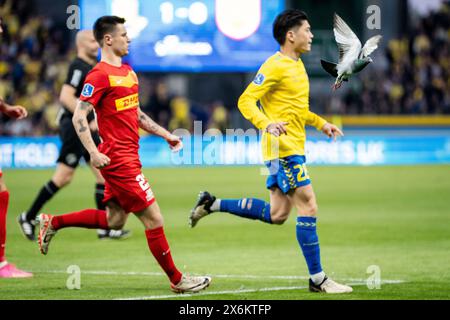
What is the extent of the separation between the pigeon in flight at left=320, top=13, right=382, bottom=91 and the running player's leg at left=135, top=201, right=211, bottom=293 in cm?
175

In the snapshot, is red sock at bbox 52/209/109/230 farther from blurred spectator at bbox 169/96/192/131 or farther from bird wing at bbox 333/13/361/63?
blurred spectator at bbox 169/96/192/131

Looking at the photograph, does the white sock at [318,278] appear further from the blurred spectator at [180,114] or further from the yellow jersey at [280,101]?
the blurred spectator at [180,114]

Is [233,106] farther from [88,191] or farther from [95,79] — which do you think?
[95,79]

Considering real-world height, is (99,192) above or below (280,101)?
below

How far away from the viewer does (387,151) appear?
2541 centimetres

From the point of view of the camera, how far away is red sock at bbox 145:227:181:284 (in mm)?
7672

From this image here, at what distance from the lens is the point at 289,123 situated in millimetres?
7898

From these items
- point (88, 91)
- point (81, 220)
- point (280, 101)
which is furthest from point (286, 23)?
point (81, 220)

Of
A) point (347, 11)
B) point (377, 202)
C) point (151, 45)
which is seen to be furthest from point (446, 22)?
point (377, 202)

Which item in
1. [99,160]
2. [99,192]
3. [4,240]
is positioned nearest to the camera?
[99,160]

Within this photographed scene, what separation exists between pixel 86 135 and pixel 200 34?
18.2 m

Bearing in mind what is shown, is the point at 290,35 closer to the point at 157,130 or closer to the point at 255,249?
the point at 157,130

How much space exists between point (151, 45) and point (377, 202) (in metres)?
11.0

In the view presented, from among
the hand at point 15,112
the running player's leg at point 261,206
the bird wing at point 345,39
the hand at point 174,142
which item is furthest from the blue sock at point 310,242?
the hand at point 15,112
